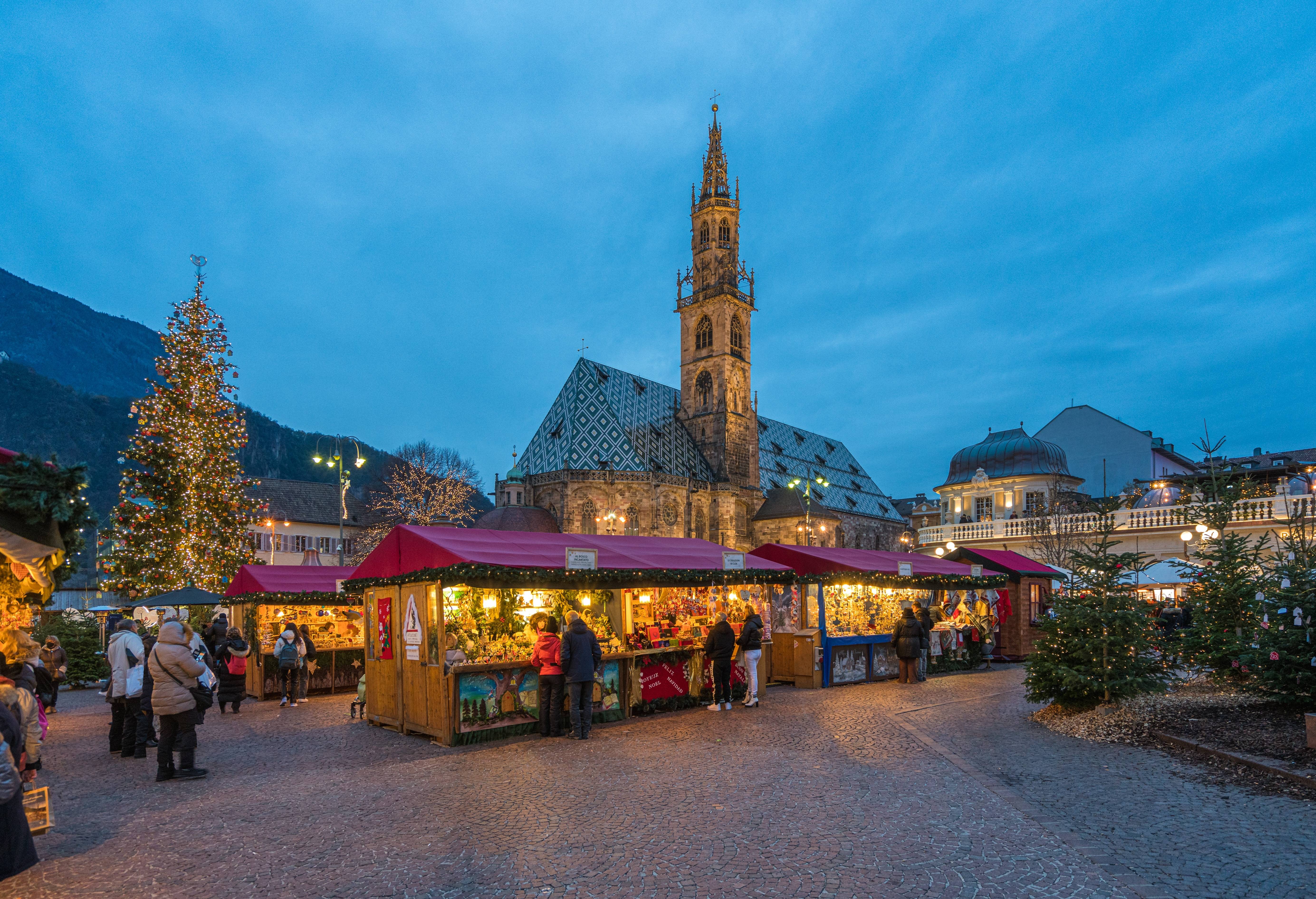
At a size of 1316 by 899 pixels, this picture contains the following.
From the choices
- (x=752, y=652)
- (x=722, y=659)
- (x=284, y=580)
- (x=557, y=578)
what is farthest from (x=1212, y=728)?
(x=284, y=580)

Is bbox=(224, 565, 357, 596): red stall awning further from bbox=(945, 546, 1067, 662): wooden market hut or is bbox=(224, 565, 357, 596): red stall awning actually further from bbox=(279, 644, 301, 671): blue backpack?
bbox=(945, 546, 1067, 662): wooden market hut

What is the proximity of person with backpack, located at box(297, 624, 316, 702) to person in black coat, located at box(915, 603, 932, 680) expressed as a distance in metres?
13.1

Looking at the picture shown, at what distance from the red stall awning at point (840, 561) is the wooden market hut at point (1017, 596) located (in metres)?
3.19

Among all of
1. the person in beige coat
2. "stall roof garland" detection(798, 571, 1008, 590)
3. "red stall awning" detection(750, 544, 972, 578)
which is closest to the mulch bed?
"stall roof garland" detection(798, 571, 1008, 590)

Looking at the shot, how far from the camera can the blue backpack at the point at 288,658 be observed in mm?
15602

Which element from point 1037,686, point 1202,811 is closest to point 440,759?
point 1202,811

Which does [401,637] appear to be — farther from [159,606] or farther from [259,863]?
[159,606]

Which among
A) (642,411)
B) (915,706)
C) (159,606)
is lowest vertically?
(915,706)

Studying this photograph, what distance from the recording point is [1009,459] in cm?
4572

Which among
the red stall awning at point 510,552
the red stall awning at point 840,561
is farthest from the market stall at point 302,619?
the red stall awning at point 840,561

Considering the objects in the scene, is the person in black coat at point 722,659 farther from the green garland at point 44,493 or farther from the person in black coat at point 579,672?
the green garland at point 44,493

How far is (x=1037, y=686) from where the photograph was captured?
12.1 metres

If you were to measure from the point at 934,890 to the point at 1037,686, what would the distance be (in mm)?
7981

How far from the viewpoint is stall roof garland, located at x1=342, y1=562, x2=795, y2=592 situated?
10.7 meters
